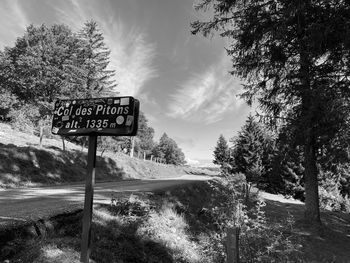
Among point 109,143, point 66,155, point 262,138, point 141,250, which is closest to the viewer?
point 141,250

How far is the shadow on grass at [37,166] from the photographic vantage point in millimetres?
14689

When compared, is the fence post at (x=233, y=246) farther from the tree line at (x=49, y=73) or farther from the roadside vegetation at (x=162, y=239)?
the tree line at (x=49, y=73)

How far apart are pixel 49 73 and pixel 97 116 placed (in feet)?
66.2

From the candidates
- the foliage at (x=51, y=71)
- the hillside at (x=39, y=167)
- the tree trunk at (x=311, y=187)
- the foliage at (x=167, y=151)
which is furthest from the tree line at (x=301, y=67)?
the foliage at (x=167, y=151)

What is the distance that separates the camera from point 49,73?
21.9 m

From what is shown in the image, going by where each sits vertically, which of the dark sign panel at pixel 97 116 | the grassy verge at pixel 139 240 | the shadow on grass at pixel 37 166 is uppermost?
the dark sign panel at pixel 97 116

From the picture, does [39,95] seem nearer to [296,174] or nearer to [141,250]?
[141,250]

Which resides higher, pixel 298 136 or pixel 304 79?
pixel 304 79

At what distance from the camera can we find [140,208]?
7359 mm

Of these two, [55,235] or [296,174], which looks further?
[296,174]

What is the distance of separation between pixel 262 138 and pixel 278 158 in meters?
1.33

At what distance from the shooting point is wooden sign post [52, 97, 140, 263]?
3.86 metres

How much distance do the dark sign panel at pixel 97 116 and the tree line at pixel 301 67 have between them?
667 cm

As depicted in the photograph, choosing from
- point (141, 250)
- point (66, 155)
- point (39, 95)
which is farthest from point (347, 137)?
point (39, 95)
